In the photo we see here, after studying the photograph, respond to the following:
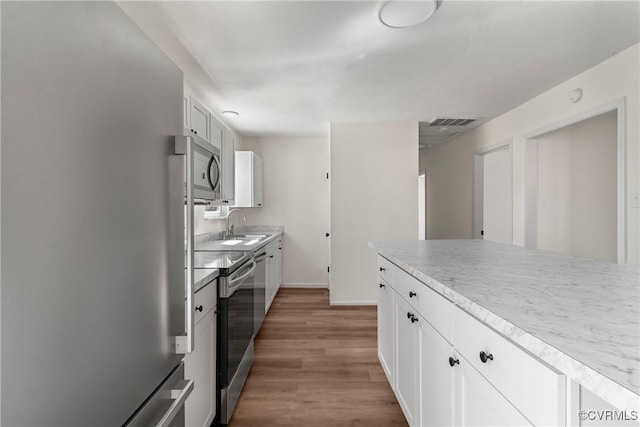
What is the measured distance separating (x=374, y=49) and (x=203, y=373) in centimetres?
233

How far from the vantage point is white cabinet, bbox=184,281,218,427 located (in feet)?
4.57

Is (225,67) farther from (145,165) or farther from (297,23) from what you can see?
(145,165)

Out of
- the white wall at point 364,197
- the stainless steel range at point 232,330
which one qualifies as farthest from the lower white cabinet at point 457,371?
the white wall at point 364,197

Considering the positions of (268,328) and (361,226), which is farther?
(361,226)

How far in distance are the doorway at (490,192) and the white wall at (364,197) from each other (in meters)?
1.16

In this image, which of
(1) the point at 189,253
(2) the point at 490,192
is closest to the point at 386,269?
(1) the point at 189,253

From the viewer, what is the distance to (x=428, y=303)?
1.31 m

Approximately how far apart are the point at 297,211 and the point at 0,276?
15.3ft

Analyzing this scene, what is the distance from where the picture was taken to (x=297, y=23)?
187cm

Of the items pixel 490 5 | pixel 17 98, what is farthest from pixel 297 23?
pixel 17 98

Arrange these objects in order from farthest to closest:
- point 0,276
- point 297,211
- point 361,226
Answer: point 297,211 < point 361,226 < point 0,276

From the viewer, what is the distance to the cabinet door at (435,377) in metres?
1.11

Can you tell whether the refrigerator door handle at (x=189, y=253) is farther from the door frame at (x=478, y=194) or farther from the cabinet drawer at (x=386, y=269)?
the door frame at (x=478, y=194)

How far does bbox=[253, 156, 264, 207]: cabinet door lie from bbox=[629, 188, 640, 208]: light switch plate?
3.86m
